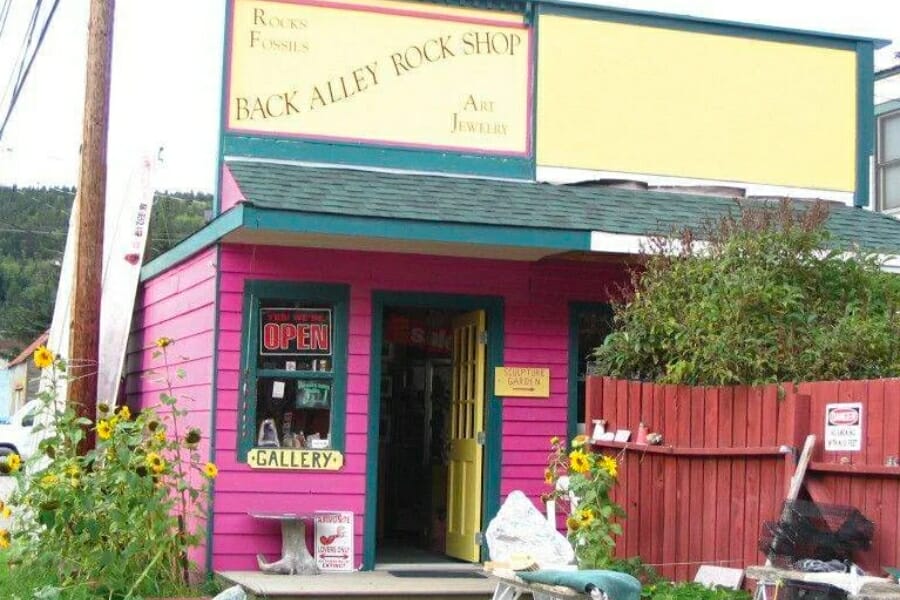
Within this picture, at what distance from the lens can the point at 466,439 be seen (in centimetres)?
1216

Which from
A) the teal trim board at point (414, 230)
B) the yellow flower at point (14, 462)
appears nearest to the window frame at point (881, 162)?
the teal trim board at point (414, 230)

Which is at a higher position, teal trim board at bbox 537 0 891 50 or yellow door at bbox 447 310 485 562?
teal trim board at bbox 537 0 891 50

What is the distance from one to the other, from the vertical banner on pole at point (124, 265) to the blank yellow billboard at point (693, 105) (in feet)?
13.8


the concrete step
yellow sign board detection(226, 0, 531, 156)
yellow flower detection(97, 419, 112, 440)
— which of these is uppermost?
yellow sign board detection(226, 0, 531, 156)

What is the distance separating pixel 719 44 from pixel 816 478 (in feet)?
19.9

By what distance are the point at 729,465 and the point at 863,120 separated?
5.82 meters

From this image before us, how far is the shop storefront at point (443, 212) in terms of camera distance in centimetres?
1105

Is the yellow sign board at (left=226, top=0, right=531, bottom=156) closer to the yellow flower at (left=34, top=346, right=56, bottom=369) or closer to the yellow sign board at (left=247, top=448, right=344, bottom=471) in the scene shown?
the yellow sign board at (left=247, top=448, right=344, bottom=471)

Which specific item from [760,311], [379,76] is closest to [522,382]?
[379,76]

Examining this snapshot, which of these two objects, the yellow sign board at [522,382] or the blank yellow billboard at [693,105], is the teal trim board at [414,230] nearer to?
the yellow sign board at [522,382]

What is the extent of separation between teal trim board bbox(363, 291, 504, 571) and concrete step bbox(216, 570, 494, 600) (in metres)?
0.66

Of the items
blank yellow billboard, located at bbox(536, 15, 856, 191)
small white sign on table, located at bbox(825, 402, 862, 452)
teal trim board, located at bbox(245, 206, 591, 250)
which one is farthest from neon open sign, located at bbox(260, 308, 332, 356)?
small white sign on table, located at bbox(825, 402, 862, 452)

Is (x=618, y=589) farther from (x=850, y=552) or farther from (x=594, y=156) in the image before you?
(x=594, y=156)

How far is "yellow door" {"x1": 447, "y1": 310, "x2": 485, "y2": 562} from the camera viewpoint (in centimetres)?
1185
